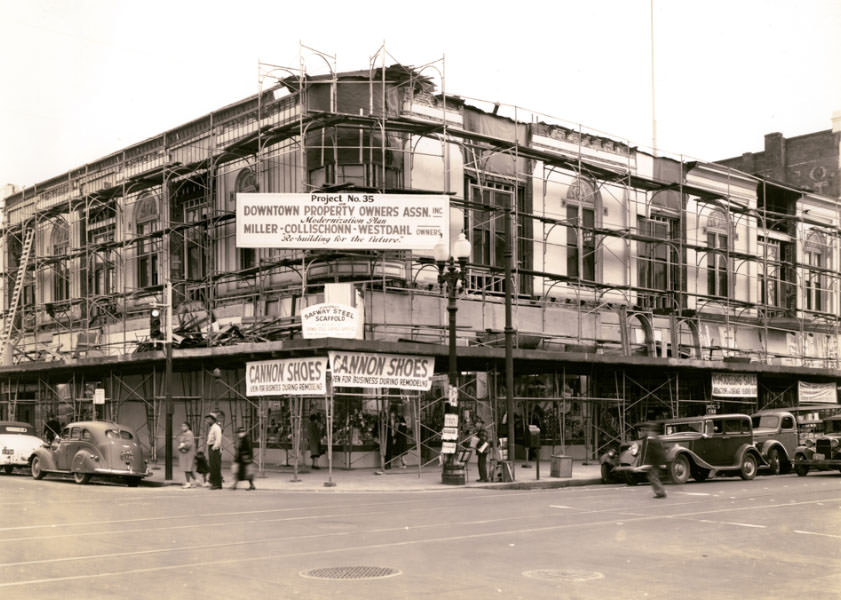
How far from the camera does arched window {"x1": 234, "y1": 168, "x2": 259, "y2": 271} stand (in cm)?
3163

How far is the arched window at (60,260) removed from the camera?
130 ft

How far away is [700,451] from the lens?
24812 millimetres

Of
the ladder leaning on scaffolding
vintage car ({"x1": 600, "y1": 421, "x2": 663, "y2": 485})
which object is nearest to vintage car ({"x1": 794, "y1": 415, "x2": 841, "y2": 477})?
vintage car ({"x1": 600, "y1": 421, "x2": 663, "y2": 485})

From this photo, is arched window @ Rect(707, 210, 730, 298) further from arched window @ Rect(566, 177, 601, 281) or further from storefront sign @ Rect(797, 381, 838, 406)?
arched window @ Rect(566, 177, 601, 281)

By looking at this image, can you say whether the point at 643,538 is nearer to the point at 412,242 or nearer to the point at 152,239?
the point at 412,242

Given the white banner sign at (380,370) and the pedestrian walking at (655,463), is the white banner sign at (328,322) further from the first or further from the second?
the pedestrian walking at (655,463)

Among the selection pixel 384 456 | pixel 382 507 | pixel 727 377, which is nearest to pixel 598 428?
pixel 727 377

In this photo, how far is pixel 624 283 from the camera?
36.2m

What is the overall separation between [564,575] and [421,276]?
2066 cm

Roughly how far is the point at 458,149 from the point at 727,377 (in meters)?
13.3

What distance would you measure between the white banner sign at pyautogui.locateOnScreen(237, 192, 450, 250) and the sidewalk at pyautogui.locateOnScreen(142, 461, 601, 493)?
629 cm

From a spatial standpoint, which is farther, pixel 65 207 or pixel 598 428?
pixel 65 207

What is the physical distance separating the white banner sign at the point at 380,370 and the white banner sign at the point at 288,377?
0.43 metres

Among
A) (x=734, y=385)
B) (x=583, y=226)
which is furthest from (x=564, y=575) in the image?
(x=734, y=385)
